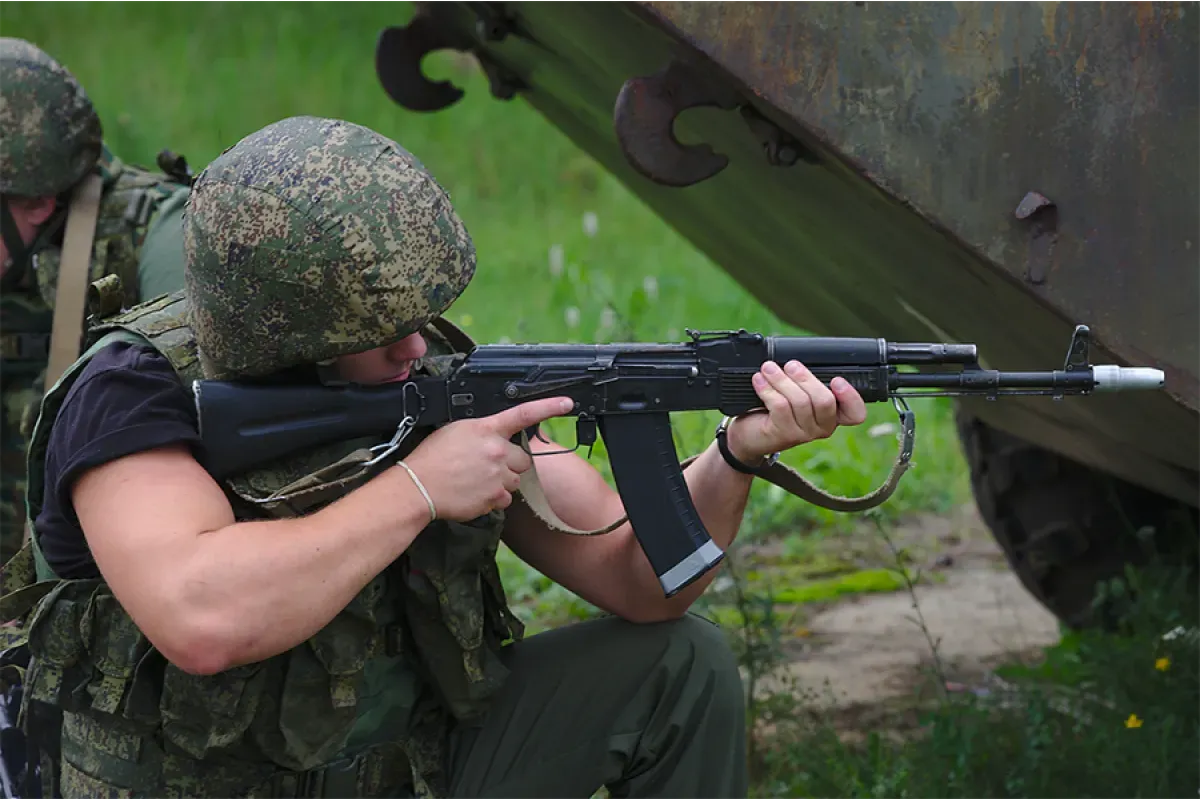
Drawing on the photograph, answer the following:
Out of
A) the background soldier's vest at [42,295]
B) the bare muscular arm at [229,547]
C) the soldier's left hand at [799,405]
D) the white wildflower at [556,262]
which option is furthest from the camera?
the white wildflower at [556,262]

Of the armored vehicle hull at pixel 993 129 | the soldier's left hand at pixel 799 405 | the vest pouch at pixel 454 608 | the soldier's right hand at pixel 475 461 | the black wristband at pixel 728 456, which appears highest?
the armored vehicle hull at pixel 993 129

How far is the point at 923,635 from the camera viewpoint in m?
Answer: 4.53

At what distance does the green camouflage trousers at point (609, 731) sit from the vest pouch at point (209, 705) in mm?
200

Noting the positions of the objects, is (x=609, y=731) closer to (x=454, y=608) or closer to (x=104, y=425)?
(x=454, y=608)

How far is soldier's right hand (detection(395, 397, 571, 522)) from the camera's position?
2289 millimetres

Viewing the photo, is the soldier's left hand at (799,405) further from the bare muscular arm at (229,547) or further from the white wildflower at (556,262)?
the white wildflower at (556,262)

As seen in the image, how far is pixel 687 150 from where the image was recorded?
2428 mm

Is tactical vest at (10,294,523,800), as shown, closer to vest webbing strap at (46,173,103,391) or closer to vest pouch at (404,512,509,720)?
vest pouch at (404,512,509,720)

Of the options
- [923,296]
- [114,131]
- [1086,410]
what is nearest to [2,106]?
[923,296]

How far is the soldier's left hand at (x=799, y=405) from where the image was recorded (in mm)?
2387

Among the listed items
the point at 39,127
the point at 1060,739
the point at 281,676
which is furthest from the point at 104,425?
the point at 1060,739

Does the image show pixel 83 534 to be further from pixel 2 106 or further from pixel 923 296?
pixel 2 106

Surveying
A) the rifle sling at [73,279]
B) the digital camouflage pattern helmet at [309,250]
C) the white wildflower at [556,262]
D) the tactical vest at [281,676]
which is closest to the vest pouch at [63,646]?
the tactical vest at [281,676]

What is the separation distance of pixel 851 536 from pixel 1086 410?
250 cm
